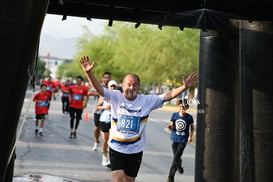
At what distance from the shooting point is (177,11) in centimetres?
596

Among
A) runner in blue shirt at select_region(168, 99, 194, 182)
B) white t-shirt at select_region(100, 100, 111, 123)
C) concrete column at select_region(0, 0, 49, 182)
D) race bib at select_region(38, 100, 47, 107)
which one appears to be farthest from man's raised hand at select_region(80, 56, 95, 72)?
race bib at select_region(38, 100, 47, 107)

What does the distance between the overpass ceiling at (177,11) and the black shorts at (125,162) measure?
1.92 metres

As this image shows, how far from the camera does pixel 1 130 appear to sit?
109 inches

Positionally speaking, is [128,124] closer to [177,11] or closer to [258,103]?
[177,11]

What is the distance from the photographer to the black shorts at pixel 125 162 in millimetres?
5375

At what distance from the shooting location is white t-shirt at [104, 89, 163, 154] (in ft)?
17.8

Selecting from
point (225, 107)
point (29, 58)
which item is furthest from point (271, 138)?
point (29, 58)

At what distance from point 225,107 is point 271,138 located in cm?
80

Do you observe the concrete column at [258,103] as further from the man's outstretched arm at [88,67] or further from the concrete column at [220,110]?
the man's outstretched arm at [88,67]

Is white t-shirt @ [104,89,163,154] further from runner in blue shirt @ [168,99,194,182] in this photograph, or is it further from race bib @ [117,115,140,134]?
runner in blue shirt @ [168,99,194,182]

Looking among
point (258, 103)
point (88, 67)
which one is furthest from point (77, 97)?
point (88, 67)

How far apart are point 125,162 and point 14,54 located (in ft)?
9.88

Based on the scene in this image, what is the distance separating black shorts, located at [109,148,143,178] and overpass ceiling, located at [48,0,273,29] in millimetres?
1920

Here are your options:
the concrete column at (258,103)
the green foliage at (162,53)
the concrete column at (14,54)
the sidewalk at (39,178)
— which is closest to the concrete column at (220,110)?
the concrete column at (258,103)
